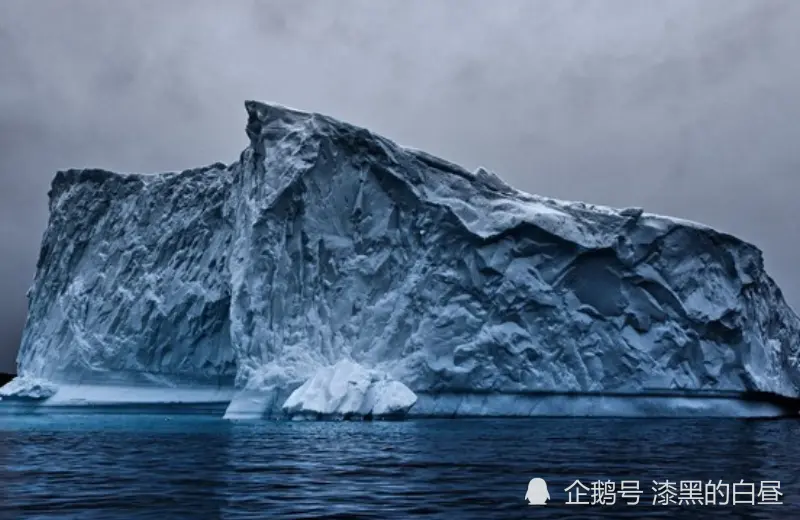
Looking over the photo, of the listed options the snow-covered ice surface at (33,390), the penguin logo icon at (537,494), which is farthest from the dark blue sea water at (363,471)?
the snow-covered ice surface at (33,390)

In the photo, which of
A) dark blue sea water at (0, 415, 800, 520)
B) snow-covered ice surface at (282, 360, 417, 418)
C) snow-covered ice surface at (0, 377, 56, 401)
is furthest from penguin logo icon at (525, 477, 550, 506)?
snow-covered ice surface at (0, 377, 56, 401)

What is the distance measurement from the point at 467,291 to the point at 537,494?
55.0 ft

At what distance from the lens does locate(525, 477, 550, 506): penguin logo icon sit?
6709 mm

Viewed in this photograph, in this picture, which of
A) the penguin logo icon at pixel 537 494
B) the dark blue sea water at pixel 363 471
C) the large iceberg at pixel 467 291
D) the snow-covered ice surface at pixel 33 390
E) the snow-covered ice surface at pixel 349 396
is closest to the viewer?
the dark blue sea water at pixel 363 471

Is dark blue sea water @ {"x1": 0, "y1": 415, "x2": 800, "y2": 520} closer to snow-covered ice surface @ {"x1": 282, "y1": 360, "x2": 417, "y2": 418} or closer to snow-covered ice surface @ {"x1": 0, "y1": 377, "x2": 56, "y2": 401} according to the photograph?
snow-covered ice surface @ {"x1": 282, "y1": 360, "x2": 417, "y2": 418}

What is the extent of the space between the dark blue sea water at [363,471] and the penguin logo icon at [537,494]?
0.27 feet

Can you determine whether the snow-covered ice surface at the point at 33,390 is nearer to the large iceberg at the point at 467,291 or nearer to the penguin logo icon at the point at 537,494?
the large iceberg at the point at 467,291

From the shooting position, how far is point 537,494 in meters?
7.00

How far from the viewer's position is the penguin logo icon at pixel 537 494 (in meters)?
6.71

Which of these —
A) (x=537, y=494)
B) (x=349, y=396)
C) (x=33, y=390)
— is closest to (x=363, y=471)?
(x=537, y=494)

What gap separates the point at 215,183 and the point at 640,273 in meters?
14.5

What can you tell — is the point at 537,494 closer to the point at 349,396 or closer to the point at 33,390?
the point at 349,396

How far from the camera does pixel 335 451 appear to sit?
38.7 feet

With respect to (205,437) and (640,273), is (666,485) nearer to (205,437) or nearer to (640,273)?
(205,437)
